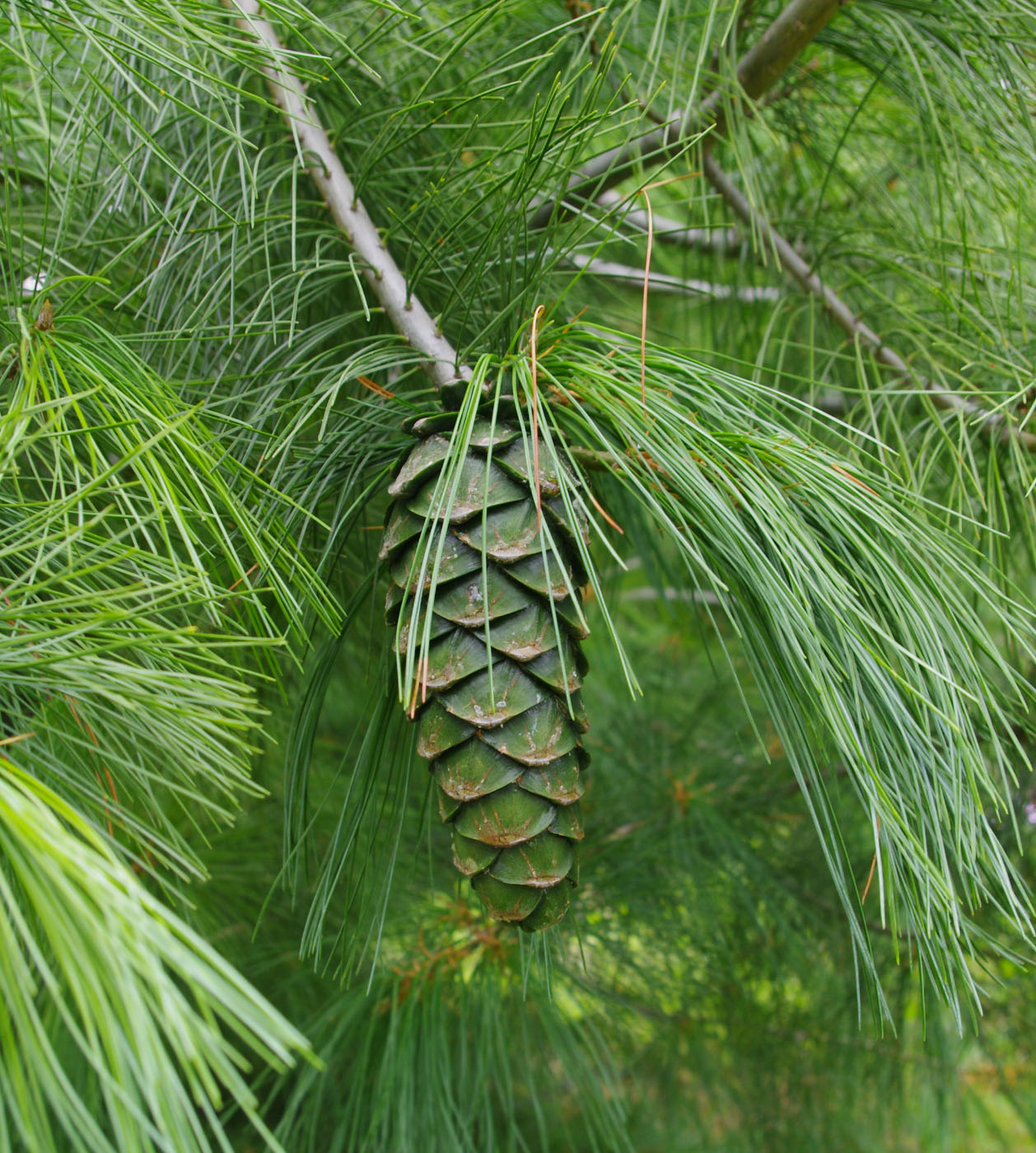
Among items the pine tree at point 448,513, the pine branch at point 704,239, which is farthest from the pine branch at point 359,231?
the pine branch at point 704,239

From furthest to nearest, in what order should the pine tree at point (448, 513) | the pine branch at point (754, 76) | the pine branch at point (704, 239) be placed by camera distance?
1. the pine branch at point (704, 239)
2. the pine branch at point (754, 76)
3. the pine tree at point (448, 513)

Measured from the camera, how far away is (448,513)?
304 millimetres

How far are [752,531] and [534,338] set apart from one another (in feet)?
0.39

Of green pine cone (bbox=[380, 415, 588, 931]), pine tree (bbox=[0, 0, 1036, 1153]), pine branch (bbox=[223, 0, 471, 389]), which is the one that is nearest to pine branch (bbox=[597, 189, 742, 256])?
pine tree (bbox=[0, 0, 1036, 1153])

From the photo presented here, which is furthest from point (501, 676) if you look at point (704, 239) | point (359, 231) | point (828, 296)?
point (704, 239)

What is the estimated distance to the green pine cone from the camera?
33 centimetres

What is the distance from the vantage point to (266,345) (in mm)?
460

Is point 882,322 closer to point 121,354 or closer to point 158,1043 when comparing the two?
point 121,354

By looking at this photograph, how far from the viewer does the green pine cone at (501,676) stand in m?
0.33

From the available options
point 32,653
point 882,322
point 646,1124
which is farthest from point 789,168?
point 646,1124

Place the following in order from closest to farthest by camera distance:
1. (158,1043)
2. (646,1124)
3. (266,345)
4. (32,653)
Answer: (158,1043)
(32,653)
(266,345)
(646,1124)

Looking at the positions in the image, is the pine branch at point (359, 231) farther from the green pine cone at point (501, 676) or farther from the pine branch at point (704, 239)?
the pine branch at point (704, 239)

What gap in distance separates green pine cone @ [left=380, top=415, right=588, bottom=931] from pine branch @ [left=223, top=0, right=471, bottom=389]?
7 cm

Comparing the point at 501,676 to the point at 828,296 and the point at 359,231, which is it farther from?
the point at 828,296
